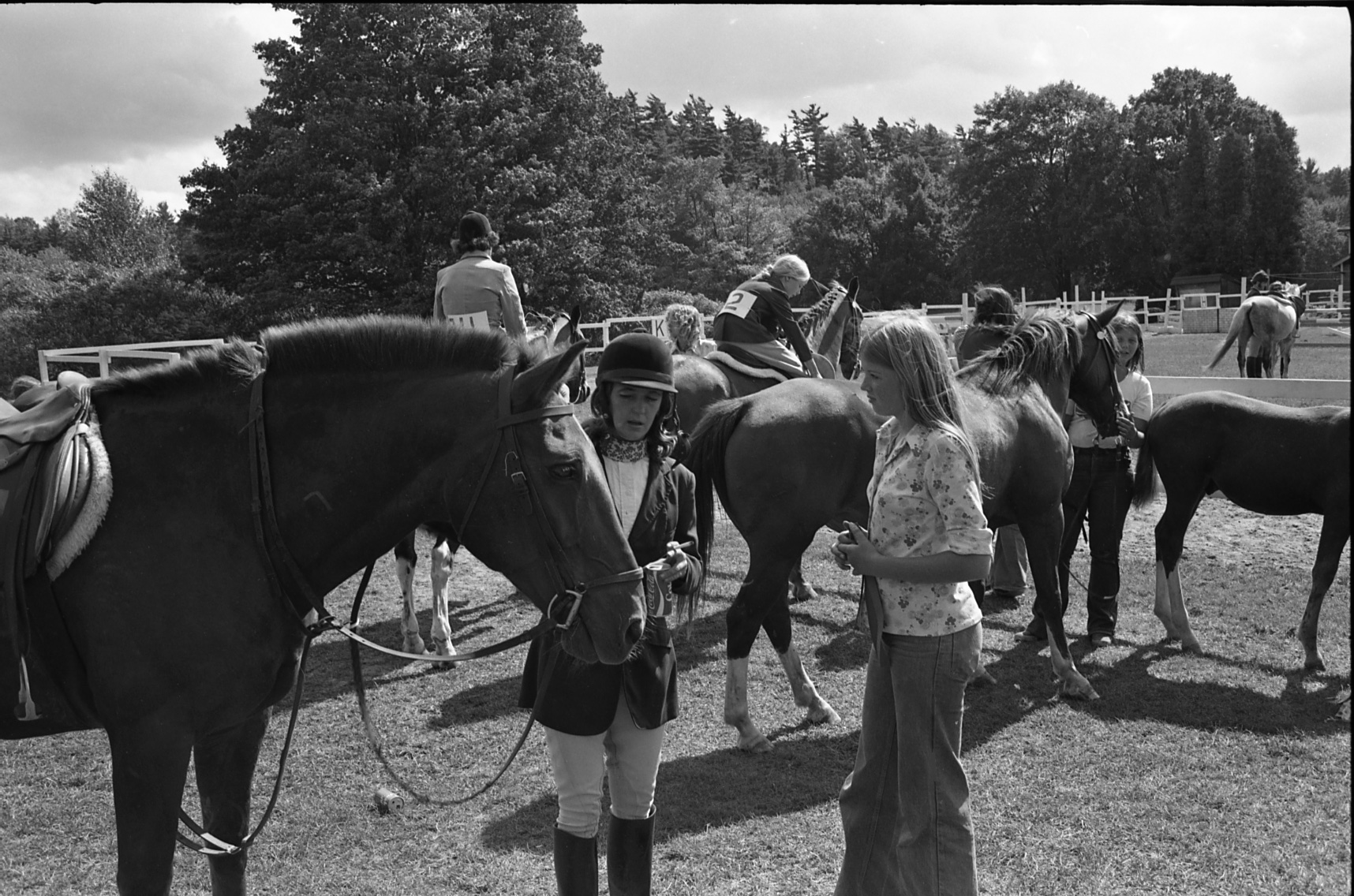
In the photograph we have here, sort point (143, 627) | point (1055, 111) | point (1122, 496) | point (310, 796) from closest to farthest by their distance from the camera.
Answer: point (143, 627), point (310, 796), point (1122, 496), point (1055, 111)

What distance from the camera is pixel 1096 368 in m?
6.55

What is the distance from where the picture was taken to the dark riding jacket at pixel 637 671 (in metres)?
2.85

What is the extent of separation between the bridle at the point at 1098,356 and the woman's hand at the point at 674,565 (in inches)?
182

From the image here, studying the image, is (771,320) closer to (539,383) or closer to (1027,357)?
(1027,357)

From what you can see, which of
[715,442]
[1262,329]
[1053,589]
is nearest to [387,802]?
[715,442]

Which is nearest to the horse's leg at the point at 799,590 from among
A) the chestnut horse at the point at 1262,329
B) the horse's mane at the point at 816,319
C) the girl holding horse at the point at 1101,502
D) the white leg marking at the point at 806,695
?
the girl holding horse at the point at 1101,502

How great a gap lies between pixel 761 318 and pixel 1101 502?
118 inches

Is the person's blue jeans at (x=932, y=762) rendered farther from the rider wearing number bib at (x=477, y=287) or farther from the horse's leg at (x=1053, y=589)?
the rider wearing number bib at (x=477, y=287)

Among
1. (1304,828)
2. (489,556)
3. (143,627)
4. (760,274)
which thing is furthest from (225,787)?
(760,274)

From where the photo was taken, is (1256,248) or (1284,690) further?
(1256,248)

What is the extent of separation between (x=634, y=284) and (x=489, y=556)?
3310 cm

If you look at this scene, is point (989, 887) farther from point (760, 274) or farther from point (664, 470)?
point (760, 274)

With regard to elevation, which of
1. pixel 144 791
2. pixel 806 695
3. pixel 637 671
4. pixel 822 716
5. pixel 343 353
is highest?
pixel 343 353

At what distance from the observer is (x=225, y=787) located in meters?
3.02
